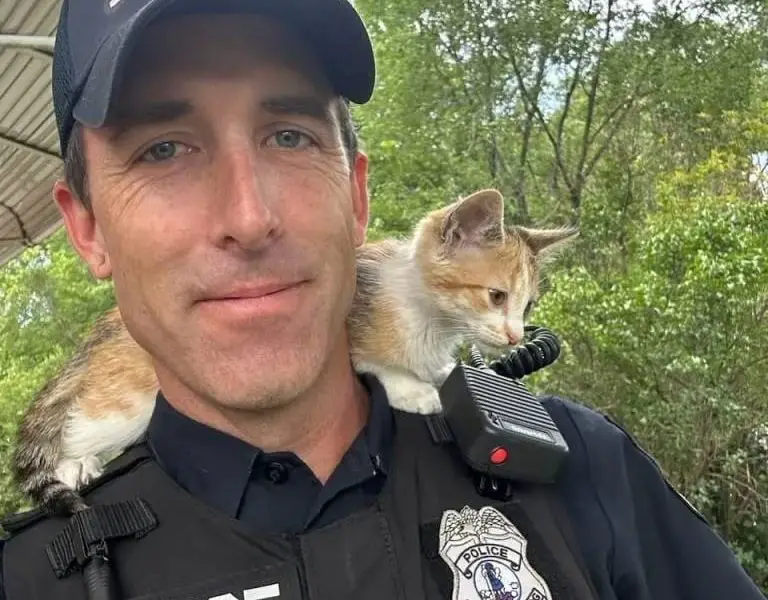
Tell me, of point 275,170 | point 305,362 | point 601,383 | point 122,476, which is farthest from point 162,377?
point 601,383

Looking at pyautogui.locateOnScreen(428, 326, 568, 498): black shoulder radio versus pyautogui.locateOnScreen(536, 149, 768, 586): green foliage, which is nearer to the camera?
pyautogui.locateOnScreen(428, 326, 568, 498): black shoulder radio

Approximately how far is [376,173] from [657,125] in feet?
12.6

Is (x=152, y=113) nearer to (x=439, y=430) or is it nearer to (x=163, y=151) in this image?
(x=163, y=151)

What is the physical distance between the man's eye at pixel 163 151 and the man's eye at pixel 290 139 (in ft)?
0.44

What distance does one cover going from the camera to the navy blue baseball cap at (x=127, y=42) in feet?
3.98

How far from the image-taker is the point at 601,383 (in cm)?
800

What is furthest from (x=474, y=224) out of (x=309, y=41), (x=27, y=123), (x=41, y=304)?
(x=41, y=304)

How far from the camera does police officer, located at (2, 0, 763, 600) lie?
125cm

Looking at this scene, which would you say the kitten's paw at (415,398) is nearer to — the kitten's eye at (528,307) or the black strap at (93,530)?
the black strap at (93,530)

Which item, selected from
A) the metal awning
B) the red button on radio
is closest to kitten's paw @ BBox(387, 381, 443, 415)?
the red button on radio

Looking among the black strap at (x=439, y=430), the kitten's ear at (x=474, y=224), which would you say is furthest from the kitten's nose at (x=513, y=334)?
the black strap at (x=439, y=430)

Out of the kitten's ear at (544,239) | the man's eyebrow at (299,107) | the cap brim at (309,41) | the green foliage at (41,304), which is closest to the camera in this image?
the cap brim at (309,41)

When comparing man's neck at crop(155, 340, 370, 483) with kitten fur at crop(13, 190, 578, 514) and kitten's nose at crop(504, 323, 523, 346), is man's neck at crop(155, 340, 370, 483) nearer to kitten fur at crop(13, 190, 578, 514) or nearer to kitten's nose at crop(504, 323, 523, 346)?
kitten fur at crop(13, 190, 578, 514)

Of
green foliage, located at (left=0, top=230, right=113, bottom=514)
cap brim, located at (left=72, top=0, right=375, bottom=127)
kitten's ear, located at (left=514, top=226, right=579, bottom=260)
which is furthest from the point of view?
green foliage, located at (left=0, top=230, right=113, bottom=514)
